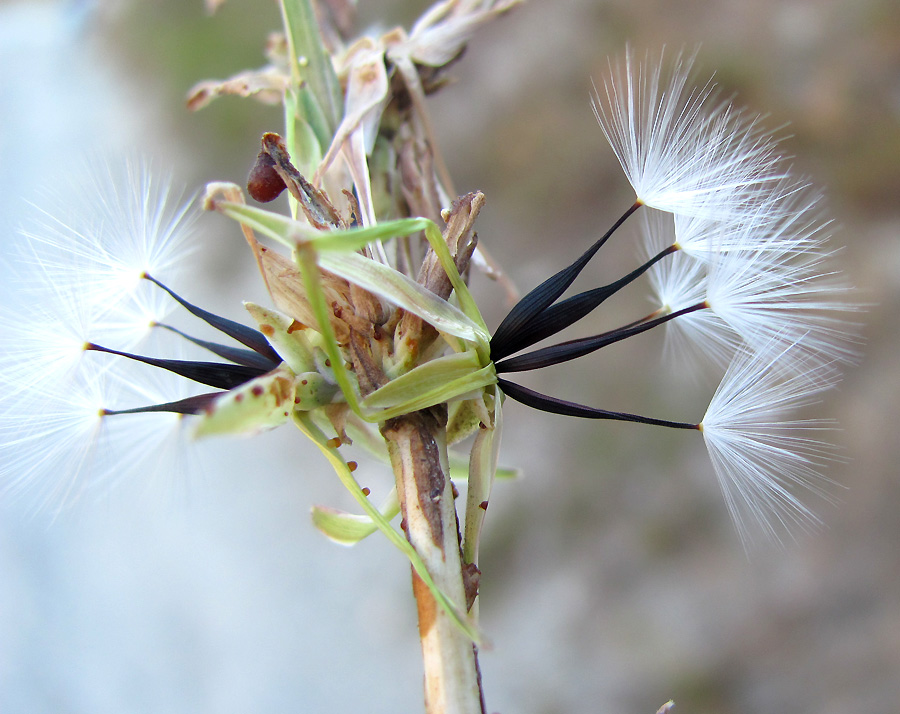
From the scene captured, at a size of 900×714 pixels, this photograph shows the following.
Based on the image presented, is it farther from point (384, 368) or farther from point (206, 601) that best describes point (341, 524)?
point (206, 601)

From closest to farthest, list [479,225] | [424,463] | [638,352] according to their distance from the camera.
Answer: [424,463]
[638,352]
[479,225]

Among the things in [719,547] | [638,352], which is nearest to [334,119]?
[638,352]

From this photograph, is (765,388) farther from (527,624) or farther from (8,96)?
(8,96)

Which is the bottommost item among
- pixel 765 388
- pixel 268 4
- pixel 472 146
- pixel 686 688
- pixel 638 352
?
pixel 686 688

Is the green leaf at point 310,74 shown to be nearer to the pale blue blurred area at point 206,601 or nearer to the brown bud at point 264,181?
the brown bud at point 264,181

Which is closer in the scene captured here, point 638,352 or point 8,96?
point 638,352

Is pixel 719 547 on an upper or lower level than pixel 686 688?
upper
